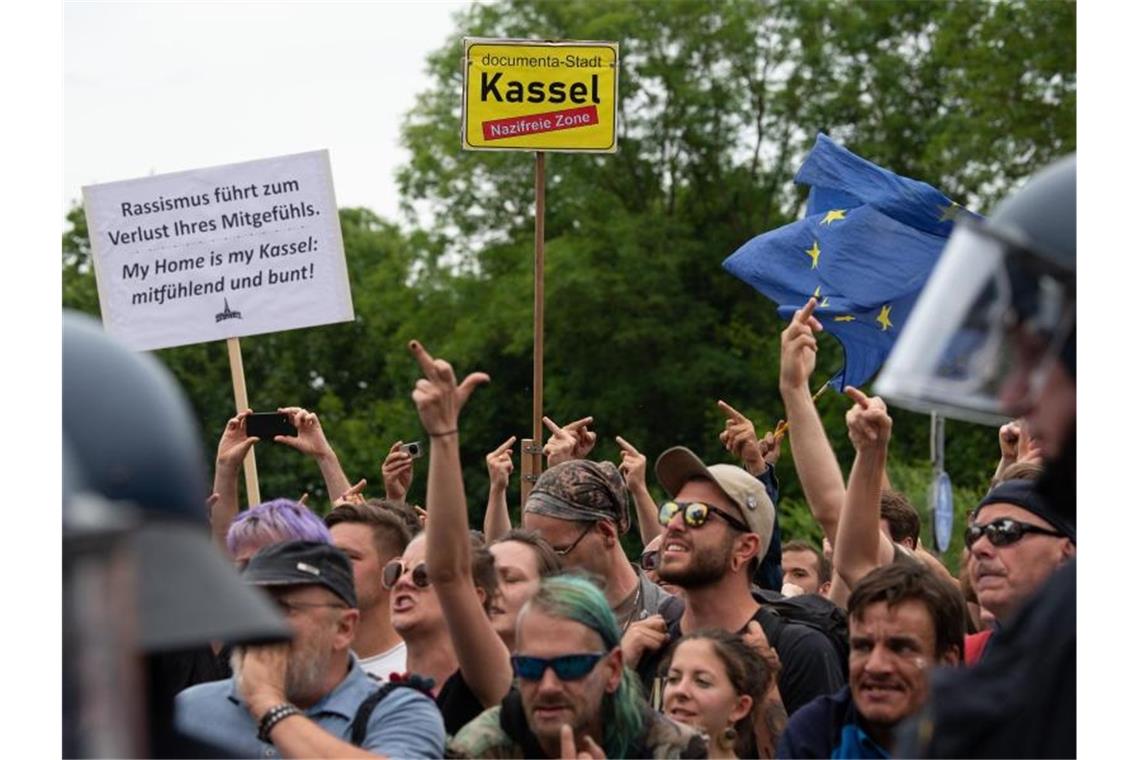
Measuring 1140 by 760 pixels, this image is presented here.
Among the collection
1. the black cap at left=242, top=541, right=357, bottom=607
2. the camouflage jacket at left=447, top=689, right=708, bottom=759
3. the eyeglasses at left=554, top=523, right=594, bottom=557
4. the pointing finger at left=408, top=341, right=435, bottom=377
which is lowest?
the camouflage jacket at left=447, top=689, right=708, bottom=759

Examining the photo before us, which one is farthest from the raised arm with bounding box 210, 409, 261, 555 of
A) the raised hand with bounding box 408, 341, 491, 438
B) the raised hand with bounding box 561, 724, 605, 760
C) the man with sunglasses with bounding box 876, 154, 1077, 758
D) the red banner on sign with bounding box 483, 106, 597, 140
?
the man with sunglasses with bounding box 876, 154, 1077, 758

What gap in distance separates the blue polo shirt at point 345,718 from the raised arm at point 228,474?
212cm

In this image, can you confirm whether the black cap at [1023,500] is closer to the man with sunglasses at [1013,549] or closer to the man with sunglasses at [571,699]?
the man with sunglasses at [1013,549]

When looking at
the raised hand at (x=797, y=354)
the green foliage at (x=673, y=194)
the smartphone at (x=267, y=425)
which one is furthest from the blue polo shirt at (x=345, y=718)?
the green foliage at (x=673, y=194)

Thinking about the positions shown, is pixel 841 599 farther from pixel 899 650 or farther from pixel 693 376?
pixel 693 376

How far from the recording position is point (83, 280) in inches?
1655

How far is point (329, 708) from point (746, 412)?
2578 centimetres

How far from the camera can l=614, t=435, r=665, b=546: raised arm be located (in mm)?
8070

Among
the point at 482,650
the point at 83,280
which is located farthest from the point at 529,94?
the point at 83,280

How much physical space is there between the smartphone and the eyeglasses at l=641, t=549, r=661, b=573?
58.8 inches

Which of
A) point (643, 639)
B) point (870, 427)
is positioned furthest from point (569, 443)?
point (870, 427)

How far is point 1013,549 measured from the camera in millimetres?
5203

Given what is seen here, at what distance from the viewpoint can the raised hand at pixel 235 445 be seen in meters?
7.53

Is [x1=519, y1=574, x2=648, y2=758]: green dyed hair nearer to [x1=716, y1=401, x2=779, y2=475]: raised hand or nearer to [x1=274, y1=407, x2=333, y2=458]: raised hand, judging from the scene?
[x1=716, y1=401, x2=779, y2=475]: raised hand
